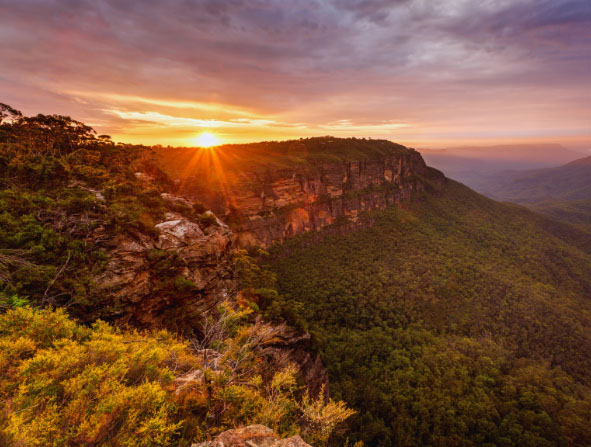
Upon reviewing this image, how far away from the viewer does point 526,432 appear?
77.7ft

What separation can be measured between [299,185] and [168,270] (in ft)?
190

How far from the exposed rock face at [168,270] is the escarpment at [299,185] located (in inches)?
1471

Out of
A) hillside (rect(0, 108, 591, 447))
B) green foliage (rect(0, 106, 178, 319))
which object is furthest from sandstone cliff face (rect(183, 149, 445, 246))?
green foliage (rect(0, 106, 178, 319))

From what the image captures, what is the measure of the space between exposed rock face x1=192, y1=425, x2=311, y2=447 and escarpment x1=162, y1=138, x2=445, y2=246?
5214 cm

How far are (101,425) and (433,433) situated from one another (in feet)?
107

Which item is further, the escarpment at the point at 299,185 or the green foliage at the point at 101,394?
the escarpment at the point at 299,185

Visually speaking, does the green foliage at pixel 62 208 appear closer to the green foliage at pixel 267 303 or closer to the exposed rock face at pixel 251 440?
the exposed rock face at pixel 251 440

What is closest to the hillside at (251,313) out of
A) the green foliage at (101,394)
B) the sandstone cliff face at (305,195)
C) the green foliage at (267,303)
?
the green foliage at (101,394)

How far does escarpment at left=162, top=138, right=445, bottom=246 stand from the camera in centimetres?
5819

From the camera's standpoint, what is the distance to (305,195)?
236 feet

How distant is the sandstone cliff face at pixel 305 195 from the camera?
59.0 metres

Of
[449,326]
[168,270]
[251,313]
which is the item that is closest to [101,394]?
[168,270]

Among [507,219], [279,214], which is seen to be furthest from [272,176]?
[507,219]

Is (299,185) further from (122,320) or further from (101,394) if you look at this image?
(101,394)
